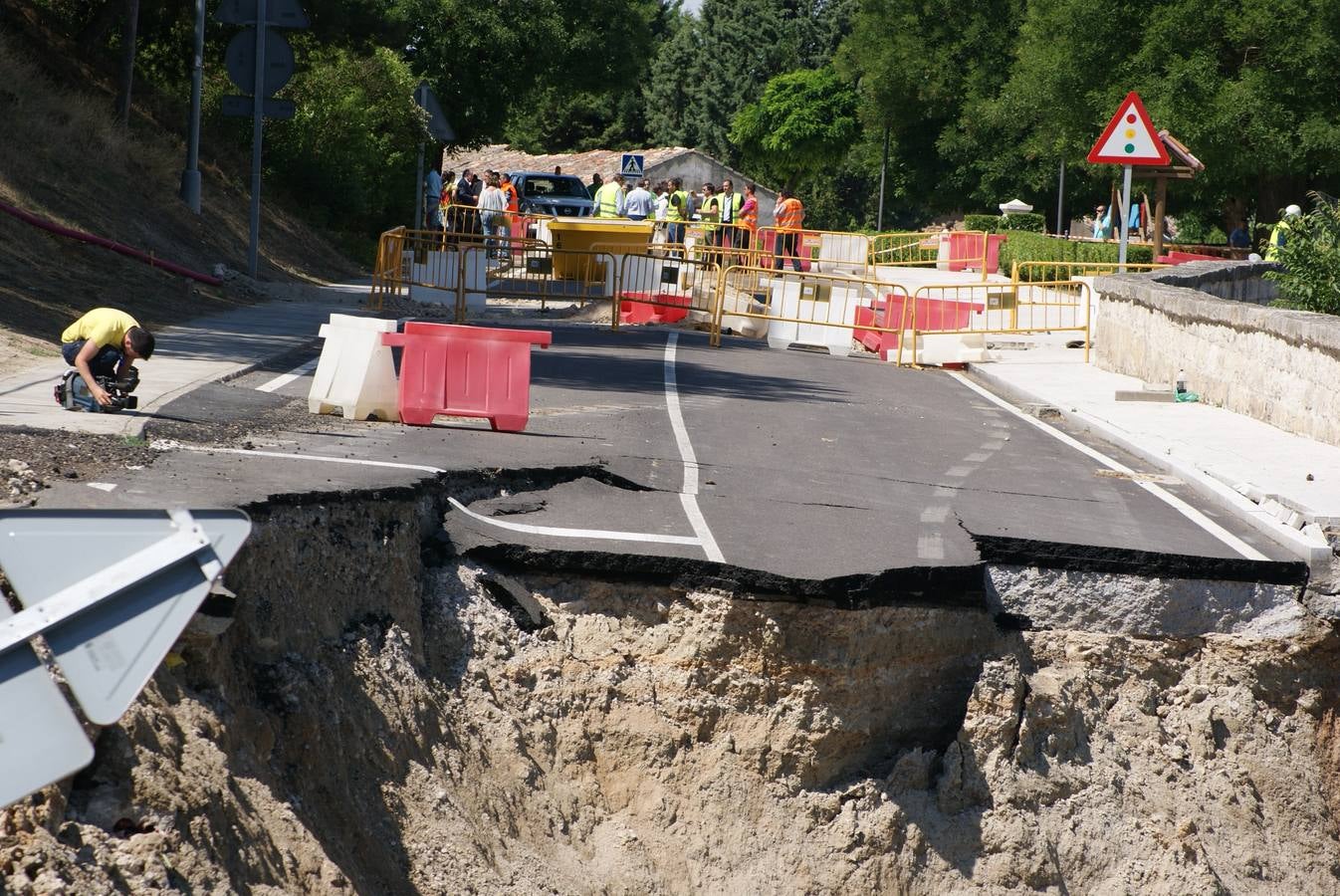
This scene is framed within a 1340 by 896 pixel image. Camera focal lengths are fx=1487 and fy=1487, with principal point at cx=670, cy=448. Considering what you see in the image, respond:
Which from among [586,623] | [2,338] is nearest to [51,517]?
[586,623]

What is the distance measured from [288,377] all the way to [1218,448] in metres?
7.80

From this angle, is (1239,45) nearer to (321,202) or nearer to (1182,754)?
(321,202)

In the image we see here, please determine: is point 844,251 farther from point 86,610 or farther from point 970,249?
point 86,610

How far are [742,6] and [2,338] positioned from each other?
79.1 metres

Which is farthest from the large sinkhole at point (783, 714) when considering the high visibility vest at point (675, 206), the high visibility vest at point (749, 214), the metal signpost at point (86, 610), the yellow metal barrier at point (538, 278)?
the high visibility vest at point (675, 206)

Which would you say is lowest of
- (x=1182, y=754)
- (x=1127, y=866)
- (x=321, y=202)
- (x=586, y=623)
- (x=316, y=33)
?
(x=1127, y=866)

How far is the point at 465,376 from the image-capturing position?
1063cm

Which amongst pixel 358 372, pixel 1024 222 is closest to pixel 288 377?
pixel 358 372

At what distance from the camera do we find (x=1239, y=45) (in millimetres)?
34812

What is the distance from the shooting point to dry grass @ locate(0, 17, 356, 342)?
15.8 m

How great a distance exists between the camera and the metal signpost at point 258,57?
19797mm

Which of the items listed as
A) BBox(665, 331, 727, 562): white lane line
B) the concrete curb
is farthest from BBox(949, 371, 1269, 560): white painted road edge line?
BBox(665, 331, 727, 562): white lane line

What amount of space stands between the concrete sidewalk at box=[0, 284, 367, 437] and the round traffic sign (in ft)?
9.61

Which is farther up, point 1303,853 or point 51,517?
point 51,517
